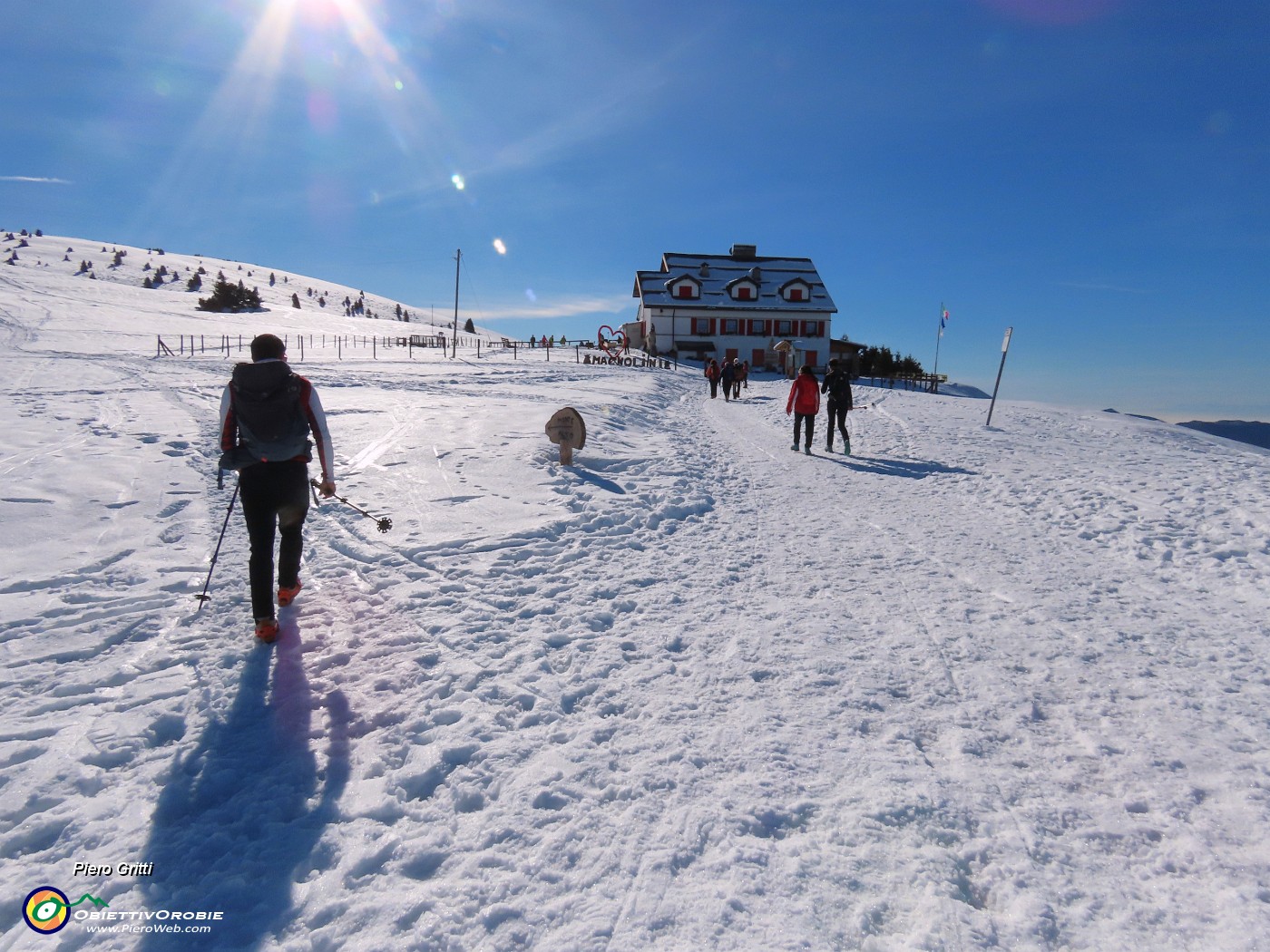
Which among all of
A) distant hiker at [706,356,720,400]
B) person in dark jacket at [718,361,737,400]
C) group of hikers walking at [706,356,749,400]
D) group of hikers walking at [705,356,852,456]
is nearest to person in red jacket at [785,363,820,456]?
→ group of hikers walking at [705,356,852,456]

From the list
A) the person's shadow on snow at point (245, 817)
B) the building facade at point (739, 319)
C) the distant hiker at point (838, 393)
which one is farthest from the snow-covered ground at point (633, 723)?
the building facade at point (739, 319)

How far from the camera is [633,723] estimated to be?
359 cm

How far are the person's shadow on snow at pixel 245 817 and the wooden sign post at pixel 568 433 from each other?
6545mm

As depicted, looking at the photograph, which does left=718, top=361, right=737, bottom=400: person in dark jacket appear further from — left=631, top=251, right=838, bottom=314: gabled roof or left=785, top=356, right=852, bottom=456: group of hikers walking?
left=631, top=251, right=838, bottom=314: gabled roof

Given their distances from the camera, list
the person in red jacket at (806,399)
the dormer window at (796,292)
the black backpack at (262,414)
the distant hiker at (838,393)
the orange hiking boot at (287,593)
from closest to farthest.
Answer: the black backpack at (262,414) < the orange hiking boot at (287,593) < the person in red jacket at (806,399) < the distant hiker at (838,393) < the dormer window at (796,292)

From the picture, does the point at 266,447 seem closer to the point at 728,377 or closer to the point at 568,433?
the point at 568,433

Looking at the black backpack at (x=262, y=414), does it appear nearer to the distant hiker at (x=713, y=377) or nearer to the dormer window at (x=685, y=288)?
the distant hiker at (x=713, y=377)

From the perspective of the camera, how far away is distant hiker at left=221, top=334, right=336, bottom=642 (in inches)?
162

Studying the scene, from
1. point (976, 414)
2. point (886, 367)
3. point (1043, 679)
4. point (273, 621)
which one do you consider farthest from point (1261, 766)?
point (886, 367)

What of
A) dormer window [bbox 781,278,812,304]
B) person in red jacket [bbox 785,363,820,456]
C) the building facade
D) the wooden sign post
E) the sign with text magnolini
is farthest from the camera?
dormer window [bbox 781,278,812,304]

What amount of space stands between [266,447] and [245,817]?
7.54 feet

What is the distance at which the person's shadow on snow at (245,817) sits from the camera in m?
2.35

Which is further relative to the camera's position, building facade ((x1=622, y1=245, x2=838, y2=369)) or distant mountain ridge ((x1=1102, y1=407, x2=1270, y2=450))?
building facade ((x1=622, y1=245, x2=838, y2=369))

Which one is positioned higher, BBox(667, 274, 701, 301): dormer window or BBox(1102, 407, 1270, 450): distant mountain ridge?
BBox(667, 274, 701, 301): dormer window
